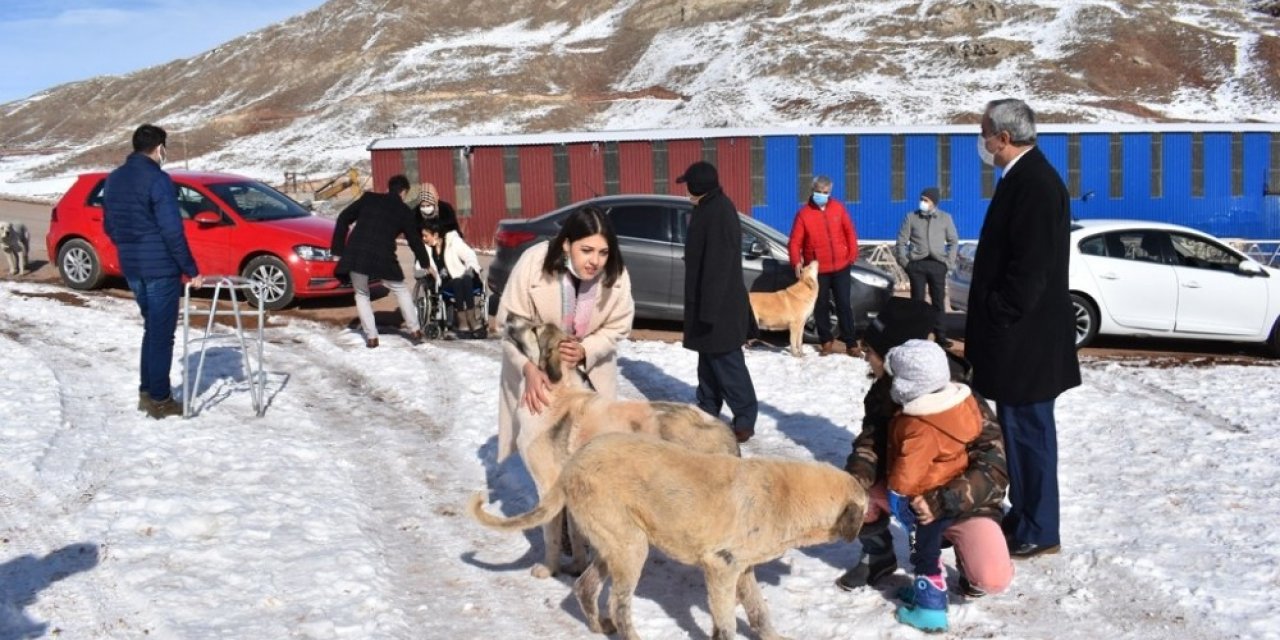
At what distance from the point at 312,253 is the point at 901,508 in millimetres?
9848

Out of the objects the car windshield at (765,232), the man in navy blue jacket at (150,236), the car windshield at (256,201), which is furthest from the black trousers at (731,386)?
the car windshield at (256,201)

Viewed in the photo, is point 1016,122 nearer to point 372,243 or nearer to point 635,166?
point 372,243

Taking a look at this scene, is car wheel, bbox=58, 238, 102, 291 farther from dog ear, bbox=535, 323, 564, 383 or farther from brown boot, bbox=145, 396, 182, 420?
dog ear, bbox=535, 323, 564, 383

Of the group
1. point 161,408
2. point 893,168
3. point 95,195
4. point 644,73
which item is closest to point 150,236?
point 161,408

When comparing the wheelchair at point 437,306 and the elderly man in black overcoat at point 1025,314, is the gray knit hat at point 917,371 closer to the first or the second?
the elderly man in black overcoat at point 1025,314

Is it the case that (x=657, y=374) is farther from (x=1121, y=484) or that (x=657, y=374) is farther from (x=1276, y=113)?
(x=1276, y=113)

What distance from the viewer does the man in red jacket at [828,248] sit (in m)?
10.2

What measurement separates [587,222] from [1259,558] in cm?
344

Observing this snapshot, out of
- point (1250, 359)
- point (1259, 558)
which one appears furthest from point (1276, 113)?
point (1259, 558)

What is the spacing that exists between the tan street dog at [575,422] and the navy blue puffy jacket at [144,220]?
12.0ft

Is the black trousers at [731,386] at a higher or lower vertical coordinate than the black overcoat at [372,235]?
lower

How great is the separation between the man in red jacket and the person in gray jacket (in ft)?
4.60

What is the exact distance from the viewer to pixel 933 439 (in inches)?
157

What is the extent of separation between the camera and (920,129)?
23.0m
